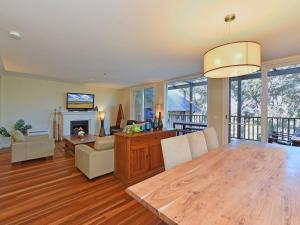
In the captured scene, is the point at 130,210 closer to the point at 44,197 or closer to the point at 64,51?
the point at 44,197

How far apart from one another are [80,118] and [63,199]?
4771 millimetres

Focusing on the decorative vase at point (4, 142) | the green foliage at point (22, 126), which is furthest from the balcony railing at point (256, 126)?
the decorative vase at point (4, 142)

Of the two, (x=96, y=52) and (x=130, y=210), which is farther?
(x=96, y=52)

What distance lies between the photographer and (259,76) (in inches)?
141

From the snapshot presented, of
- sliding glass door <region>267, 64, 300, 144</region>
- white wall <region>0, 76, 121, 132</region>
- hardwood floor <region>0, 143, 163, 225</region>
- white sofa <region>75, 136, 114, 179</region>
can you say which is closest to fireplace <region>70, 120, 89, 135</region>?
white wall <region>0, 76, 121, 132</region>

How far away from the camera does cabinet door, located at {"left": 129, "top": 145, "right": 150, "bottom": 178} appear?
2568mm

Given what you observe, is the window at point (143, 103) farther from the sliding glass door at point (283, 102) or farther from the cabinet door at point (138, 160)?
the sliding glass door at point (283, 102)

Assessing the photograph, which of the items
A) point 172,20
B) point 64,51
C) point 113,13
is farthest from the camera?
point 64,51

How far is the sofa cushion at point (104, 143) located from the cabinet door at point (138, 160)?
560 mm

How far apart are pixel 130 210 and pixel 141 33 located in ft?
7.86

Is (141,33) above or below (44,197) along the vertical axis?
above

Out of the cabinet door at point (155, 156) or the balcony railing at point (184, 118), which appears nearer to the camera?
the cabinet door at point (155, 156)

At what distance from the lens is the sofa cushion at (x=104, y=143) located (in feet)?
9.18

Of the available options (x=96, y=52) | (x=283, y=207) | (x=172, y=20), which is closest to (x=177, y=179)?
→ (x=283, y=207)
